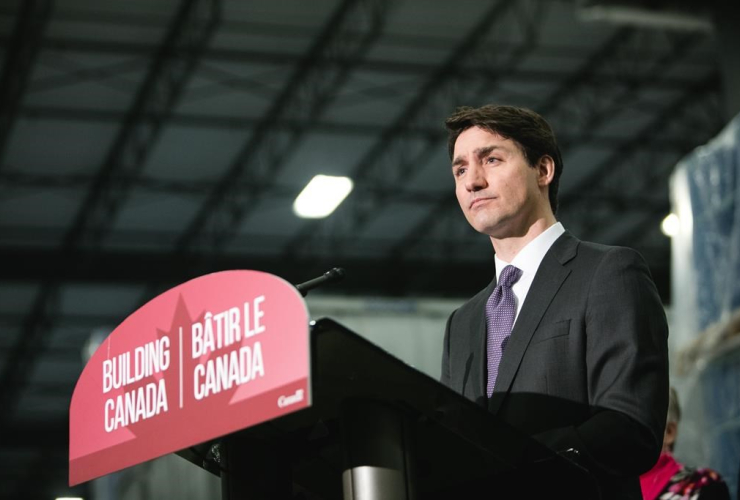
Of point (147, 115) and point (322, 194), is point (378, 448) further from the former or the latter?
point (322, 194)

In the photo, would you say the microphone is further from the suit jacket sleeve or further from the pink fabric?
the pink fabric

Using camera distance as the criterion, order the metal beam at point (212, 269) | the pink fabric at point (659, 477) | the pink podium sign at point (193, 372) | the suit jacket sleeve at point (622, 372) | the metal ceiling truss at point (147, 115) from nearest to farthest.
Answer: the pink podium sign at point (193, 372)
the suit jacket sleeve at point (622, 372)
the pink fabric at point (659, 477)
the metal ceiling truss at point (147, 115)
the metal beam at point (212, 269)

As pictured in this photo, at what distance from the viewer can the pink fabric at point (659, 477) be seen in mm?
3881

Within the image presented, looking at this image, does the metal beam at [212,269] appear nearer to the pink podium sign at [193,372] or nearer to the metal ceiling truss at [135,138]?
the metal ceiling truss at [135,138]

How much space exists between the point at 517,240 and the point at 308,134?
14024 mm

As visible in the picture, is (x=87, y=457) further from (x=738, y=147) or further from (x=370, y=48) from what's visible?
(x=370, y=48)

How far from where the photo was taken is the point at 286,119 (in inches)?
622

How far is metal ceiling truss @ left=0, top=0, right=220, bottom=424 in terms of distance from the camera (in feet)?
45.0

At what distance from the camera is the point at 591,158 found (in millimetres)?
18359

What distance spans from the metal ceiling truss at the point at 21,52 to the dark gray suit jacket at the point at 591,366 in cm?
1175

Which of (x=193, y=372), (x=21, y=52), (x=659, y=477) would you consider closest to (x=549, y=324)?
(x=193, y=372)

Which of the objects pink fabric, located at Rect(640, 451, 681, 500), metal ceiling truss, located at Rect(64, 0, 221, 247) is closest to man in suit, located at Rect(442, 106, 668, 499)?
pink fabric, located at Rect(640, 451, 681, 500)

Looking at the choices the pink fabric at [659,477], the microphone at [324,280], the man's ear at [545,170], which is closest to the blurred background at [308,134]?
the pink fabric at [659,477]

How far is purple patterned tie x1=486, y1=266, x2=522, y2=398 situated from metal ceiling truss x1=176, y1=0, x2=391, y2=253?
11693 millimetres
